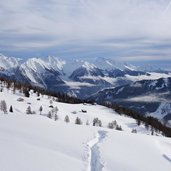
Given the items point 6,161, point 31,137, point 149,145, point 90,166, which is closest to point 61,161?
point 90,166

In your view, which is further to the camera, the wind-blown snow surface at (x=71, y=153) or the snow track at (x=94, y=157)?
the snow track at (x=94, y=157)

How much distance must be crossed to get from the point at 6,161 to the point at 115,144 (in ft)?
77.6

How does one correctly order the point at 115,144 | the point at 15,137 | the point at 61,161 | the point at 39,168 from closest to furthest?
the point at 39,168
the point at 61,161
the point at 15,137
the point at 115,144

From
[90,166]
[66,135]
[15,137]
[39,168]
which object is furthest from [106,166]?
[66,135]

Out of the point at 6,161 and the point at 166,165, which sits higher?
the point at 6,161

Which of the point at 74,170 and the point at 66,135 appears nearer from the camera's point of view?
the point at 74,170

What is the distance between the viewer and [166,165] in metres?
42.0

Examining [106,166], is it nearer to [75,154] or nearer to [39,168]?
[75,154]

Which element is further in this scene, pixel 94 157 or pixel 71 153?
pixel 71 153

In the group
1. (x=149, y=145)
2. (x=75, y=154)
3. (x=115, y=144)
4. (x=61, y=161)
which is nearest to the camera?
(x=61, y=161)

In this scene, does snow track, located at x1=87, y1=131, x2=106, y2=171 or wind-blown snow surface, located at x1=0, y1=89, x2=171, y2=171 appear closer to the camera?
wind-blown snow surface, located at x1=0, y1=89, x2=171, y2=171

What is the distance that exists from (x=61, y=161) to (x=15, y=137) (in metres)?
13.0

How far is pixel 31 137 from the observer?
49281 millimetres

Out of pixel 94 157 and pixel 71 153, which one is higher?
pixel 71 153
